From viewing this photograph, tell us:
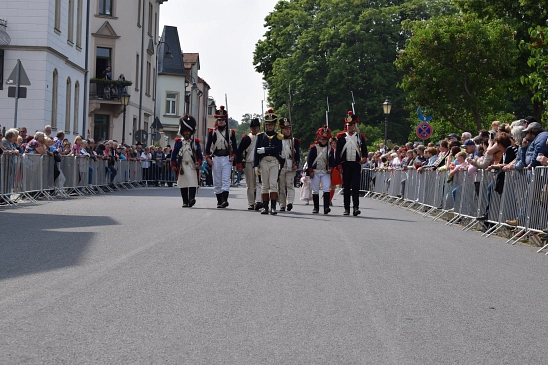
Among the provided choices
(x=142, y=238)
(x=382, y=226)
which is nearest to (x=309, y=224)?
(x=382, y=226)

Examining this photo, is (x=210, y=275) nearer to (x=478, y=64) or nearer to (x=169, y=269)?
(x=169, y=269)

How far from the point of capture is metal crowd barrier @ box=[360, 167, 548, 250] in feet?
50.5

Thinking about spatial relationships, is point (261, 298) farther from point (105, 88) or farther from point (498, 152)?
point (105, 88)

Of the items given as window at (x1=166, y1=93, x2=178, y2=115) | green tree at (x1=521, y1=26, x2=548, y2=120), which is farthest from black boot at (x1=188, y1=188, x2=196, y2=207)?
window at (x1=166, y1=93, x2=178, y2=115)

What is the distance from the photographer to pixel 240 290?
879cm

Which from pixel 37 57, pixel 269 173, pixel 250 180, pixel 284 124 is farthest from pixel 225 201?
pixel 37 57

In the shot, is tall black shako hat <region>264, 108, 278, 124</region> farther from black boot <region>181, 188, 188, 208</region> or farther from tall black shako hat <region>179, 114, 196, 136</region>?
black boot <region>181, 188, 188, 208</region>

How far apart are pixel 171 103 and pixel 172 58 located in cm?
433

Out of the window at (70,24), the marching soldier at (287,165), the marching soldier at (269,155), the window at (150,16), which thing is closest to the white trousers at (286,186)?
the marching soldier at (287,165)

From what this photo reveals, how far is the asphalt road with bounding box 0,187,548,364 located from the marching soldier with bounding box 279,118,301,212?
720cm

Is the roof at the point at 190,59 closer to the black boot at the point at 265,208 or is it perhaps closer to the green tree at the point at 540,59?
the black boot at the point at 265,208

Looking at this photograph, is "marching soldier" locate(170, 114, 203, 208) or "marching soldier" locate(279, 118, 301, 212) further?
"marching soldier" locate(279, 118, 301, 212)

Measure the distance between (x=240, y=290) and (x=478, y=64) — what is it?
30455 mm

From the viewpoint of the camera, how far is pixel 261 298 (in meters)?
8.40
